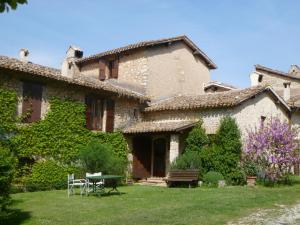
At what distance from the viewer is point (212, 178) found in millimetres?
18641

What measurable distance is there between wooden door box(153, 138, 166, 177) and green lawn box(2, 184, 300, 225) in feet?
20.4

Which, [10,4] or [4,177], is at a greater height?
[10,4]

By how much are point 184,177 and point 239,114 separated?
427cm

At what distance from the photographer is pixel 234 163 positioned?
19.4 meters

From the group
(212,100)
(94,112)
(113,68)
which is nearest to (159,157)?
(212,100)

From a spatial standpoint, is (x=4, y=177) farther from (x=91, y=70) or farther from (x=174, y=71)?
(x=91, y=70)

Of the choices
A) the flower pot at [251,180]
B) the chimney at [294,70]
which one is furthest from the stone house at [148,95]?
the chimney at [294,70]

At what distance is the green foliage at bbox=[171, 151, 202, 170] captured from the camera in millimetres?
19297

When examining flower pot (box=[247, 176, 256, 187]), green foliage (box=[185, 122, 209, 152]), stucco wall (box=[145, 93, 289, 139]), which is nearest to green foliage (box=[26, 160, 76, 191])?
green foliage (box=[185, 122, 209, 152])

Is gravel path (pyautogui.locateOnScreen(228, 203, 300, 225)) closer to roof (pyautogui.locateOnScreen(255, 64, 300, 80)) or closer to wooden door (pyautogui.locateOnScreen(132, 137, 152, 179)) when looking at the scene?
wooden door (pyautogui.locateOnScreen(132, 137, 152, 179))

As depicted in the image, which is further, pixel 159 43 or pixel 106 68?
pixel 106 68

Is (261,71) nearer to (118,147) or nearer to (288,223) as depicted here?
(118,147)

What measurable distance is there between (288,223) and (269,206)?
253 cm

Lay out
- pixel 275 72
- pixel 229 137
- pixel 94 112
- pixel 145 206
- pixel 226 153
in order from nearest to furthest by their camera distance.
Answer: pixel 145 206 → pixel 226 153 → pixel 229 137 → pixel 94 112 → pixel 275 72
